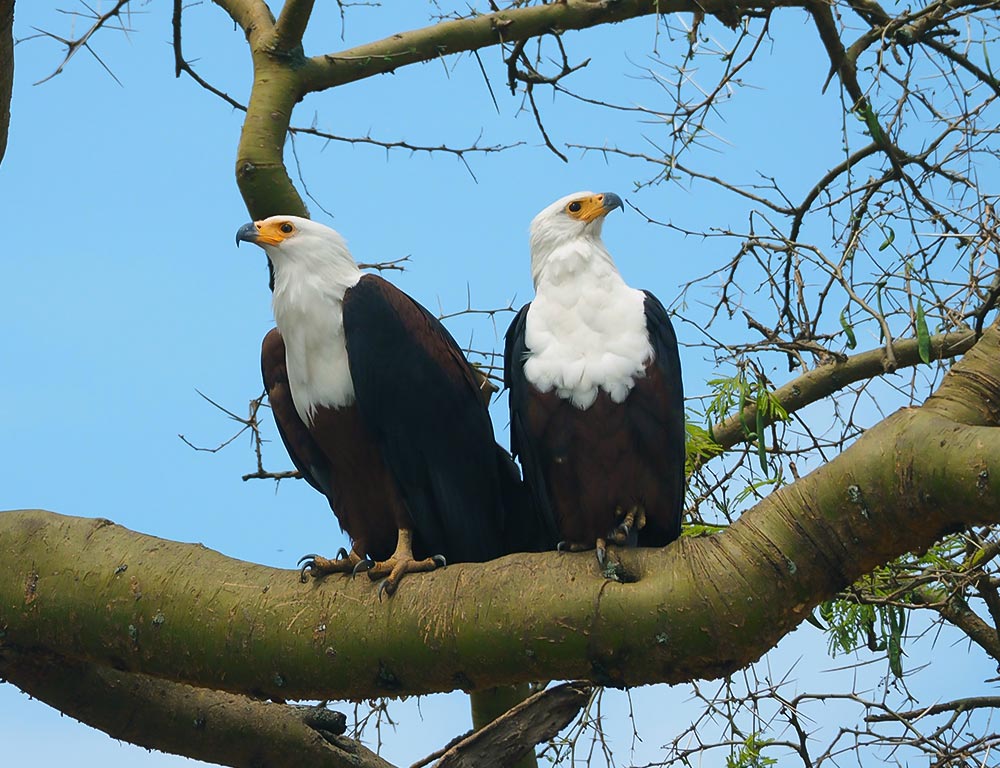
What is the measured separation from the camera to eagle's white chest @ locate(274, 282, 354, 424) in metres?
3.90

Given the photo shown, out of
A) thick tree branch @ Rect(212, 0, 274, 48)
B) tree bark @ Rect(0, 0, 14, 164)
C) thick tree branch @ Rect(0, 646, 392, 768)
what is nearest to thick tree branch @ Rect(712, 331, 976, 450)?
thick tree branch @ Rect(0, 646, 392, 768)

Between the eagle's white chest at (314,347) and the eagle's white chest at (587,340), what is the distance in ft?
1.86

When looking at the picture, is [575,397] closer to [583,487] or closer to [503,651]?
[583,487]

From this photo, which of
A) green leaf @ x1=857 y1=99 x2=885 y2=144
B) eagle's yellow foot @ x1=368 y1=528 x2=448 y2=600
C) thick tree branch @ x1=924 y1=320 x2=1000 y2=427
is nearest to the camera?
thick tree branch @ x1=924 y1=320 x2=1000 y2=427

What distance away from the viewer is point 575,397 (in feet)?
12.2

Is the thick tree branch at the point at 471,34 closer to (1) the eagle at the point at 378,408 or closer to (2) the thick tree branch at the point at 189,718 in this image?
(1) the eagle at the point at 378,408

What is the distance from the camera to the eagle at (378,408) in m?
3.85

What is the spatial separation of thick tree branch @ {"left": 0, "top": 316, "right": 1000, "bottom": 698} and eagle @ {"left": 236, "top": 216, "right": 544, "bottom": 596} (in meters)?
0.63

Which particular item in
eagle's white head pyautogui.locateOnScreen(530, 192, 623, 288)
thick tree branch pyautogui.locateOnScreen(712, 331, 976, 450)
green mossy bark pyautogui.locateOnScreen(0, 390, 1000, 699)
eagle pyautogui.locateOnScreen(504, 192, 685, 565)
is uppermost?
eagle's white head pyautogui.locateOnScreen(530, 192, 623, 288)

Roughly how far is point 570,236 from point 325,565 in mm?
1407

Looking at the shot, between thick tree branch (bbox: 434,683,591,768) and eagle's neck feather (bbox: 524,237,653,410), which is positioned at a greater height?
eagle's neck feather (bbox: 524,237,653,410)

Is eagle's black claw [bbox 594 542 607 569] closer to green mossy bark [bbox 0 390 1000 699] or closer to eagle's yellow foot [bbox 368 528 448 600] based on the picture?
green mossy bark [bbox 0 390 1000 699]

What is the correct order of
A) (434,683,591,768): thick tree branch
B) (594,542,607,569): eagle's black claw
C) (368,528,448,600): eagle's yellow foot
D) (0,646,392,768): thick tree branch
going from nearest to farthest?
(594,542,607,569): eagle's black claw → (368,528,448,600): eagle's yellow foot → (434,683,591,768): thick tree branch → (0,646,392,768): thick tree branch

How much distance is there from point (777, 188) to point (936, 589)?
1.58m
